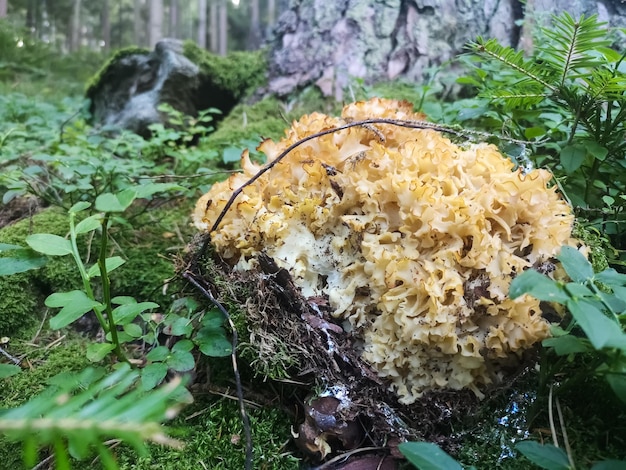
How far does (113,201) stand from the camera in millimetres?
1637

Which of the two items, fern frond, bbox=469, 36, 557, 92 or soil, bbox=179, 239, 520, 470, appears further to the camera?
fern frond, bbox=469, 36, 557, 92

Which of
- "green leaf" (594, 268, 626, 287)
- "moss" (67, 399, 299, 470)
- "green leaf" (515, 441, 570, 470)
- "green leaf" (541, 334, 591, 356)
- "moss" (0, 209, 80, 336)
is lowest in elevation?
"moss" (67, 399, 299, 470)

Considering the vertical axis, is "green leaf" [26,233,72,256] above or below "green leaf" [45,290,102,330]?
above

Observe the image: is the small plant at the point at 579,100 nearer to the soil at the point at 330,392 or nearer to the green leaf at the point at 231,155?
the soil at the point at 330,392

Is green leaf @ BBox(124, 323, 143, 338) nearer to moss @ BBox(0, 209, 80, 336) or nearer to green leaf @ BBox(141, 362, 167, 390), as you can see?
green leaf @ BBox(141, 362, 167, 390)

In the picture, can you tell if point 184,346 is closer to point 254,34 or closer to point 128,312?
point 128,312

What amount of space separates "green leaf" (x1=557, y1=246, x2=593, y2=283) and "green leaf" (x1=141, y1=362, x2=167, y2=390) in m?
1.61

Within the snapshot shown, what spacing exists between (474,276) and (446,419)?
0.64m

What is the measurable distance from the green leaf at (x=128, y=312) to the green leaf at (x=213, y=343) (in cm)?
28

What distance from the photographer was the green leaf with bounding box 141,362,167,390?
185 cm

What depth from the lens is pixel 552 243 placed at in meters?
2.14

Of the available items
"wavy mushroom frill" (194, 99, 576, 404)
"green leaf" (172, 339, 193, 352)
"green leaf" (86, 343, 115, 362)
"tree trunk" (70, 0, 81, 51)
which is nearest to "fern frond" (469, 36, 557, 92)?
"wavy mushroom frill" (194, 99, 576, 404)

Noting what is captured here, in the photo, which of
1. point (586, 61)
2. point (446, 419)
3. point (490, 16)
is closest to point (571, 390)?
point (446, 419)

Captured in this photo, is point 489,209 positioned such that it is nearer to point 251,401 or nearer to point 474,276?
point 474,276
